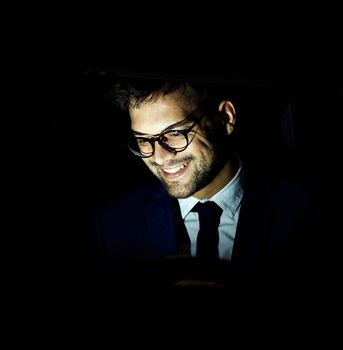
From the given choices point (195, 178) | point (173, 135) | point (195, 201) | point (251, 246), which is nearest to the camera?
point (251, 246)

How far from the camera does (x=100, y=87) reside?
232 centimetres

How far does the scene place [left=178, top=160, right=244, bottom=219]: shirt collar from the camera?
2365 millimetres

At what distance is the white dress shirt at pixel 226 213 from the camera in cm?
233

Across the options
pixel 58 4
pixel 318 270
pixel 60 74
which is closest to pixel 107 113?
pixel 60 74

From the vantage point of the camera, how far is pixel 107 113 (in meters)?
2.76

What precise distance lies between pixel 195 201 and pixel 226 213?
310 millimetres

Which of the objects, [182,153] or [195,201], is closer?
[182,153]

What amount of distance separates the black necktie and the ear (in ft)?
2.49

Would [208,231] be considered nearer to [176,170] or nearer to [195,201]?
[195,201]

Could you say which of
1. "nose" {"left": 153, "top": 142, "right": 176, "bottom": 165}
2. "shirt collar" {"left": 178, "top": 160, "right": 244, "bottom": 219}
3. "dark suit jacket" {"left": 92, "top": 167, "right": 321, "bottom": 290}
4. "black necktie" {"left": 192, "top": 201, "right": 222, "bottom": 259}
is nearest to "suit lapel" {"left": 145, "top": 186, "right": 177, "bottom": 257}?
"dark suit jacket" {"left": 92, "top": 167, "right": 321, "bottom": 290}

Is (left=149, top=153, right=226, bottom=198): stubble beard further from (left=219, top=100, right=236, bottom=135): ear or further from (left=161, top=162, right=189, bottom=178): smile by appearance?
(left=219, top=100, right=236, bottom=135): ear

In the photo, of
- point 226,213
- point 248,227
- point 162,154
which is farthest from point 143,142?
point 248,227

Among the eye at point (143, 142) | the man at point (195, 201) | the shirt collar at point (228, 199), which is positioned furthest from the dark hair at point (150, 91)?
the shirt collar at point (228, 199)

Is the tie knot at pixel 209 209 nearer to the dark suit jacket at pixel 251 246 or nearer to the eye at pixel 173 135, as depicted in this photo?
Answer: the dark suit jacket at pixel 251 246
